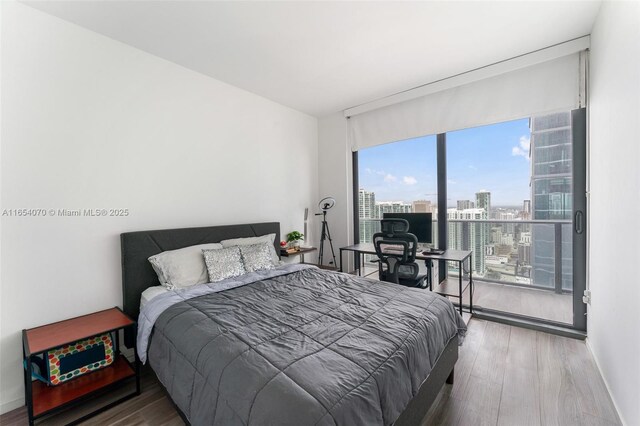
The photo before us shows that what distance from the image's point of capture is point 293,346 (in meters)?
1.36

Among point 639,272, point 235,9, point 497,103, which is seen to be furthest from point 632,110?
point 235,9

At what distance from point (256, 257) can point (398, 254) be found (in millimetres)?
1536

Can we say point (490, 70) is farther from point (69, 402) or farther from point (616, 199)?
point (69, 402)

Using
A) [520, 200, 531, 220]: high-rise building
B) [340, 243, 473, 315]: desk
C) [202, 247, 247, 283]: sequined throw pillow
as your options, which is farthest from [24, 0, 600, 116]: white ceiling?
[340, 243, 473, 315]: desk

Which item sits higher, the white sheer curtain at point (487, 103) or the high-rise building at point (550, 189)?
the white sheer curtain at point (487, 103)

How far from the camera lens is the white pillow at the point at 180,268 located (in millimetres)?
2336

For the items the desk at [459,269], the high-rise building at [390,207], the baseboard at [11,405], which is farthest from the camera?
the high-rise building at [390,207]

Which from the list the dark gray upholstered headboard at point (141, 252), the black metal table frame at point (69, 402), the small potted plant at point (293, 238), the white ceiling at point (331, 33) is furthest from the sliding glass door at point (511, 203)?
the black metal table frame at point (69, 402)

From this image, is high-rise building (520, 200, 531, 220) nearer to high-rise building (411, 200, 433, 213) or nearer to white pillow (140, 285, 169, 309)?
high-rise building (411, 200, 433, 213)

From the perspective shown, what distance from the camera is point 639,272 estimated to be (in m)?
1.39

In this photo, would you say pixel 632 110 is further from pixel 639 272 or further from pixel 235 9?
pixel 235 9

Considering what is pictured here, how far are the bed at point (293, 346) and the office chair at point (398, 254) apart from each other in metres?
0.68

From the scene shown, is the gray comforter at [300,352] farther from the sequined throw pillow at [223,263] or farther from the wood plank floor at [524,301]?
the wood plank floor at [524,301]

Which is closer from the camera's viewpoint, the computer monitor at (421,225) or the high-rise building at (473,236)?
the computer monitor at (421,225)
